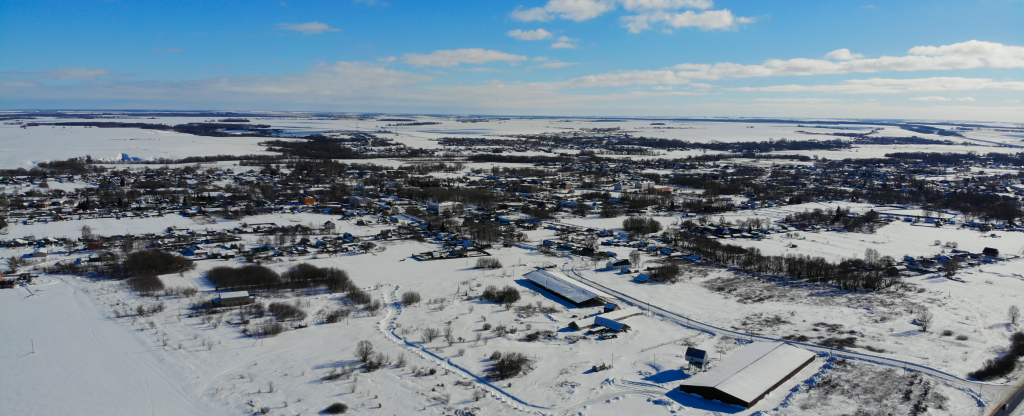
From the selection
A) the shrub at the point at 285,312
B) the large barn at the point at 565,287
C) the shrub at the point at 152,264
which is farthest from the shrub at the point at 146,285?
the large barn at the point at 565,287

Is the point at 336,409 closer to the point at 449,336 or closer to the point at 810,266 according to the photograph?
the point at 449,336

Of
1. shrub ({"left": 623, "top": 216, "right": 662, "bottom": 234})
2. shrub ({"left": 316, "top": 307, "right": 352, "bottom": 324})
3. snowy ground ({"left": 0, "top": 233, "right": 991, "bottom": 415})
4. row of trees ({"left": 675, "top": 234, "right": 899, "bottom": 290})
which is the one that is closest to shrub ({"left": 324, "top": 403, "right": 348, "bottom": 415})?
snowy ground ({"left": 0, "top": 233, "right": 991, "bottom": 415})

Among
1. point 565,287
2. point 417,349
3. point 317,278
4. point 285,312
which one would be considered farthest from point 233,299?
point 565,287

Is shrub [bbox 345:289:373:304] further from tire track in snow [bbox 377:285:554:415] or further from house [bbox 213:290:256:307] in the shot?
house [bbox 213:290:256:307]

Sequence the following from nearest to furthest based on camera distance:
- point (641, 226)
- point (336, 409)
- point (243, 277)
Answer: point (336, 409)
point (243, 277)
point (641, 226)

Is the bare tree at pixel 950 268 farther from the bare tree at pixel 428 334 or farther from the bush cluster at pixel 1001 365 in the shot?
the bare tree at pixel 428 334

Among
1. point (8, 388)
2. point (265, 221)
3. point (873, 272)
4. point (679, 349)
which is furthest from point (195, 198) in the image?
point (873, 272)
